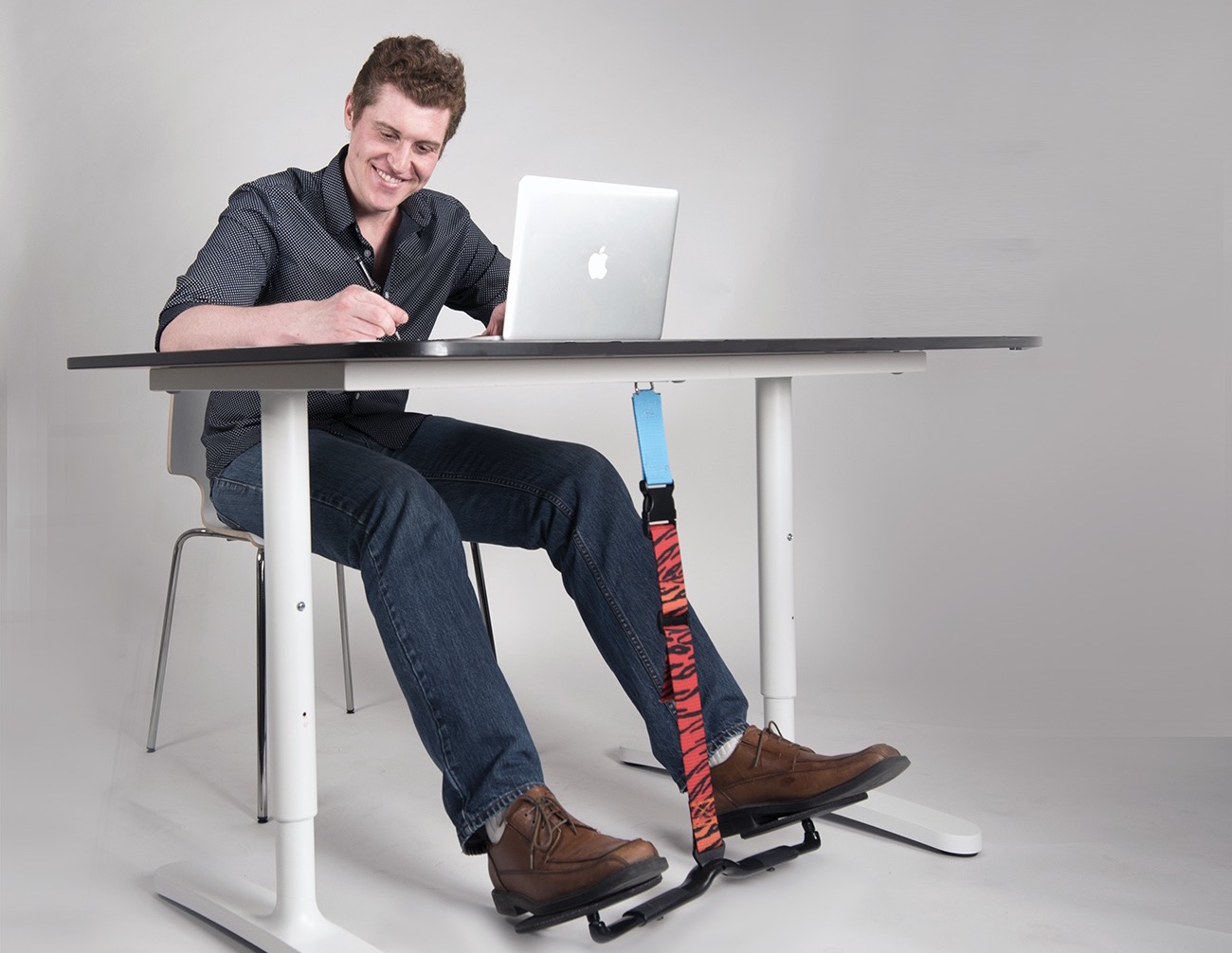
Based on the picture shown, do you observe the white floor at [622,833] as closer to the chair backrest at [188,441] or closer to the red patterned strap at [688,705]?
the red patterned strap at [688,705]

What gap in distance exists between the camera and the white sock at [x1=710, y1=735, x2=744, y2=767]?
1.80m

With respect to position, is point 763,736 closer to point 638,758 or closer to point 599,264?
point 638,758

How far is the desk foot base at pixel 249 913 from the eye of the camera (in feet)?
4.94

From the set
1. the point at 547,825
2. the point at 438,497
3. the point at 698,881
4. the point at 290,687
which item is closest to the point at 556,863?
the point at 547,825

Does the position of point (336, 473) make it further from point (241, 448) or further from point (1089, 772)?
point (1089, 772)

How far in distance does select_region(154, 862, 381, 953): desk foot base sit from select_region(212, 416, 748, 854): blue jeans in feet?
0.62

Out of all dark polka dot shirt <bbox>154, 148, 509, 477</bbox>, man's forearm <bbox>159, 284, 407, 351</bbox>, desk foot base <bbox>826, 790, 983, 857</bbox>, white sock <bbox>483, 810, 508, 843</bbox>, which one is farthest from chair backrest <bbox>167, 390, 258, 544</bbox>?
desk foot base <bbox>826, 790, 983, 857</bbox>

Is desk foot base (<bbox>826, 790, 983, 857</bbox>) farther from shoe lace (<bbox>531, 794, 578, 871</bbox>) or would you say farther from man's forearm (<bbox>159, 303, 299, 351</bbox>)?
man's forearm (<bbox>159, 303, 299, 351</bbox>)

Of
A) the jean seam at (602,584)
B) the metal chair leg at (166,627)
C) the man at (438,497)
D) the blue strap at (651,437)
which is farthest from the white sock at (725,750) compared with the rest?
the metal chair leg at (166,627)

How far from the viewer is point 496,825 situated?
156cm

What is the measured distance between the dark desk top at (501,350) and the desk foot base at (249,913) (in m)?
0.66

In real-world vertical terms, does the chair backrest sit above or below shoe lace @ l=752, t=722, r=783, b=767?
above

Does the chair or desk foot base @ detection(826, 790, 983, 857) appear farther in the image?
the chair

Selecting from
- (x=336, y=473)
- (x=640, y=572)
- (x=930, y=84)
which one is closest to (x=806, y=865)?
(x=640, y=572)
